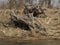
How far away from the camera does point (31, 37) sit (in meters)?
17.0

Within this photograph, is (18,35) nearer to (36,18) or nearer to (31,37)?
(31,37)

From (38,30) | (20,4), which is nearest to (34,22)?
(38,30)

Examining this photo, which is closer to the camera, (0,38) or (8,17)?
(0,38)

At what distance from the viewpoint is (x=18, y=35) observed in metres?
17.2

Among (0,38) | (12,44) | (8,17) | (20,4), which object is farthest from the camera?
(20,4)

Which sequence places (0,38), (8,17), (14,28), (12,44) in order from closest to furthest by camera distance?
(12,44) → (0,38) → (14,28) → (8,17)

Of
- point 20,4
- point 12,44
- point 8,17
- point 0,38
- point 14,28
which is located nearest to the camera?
point 12,44

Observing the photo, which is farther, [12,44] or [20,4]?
[20,4]

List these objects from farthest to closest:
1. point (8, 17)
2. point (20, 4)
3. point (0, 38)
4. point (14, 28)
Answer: point (20, 4), point (8, 17), point (14, 28), point (0, 38)

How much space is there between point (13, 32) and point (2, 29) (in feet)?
2.72

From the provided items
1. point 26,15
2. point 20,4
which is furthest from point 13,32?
point 20,4

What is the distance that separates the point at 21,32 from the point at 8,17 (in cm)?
239

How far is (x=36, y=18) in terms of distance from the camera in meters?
19.0

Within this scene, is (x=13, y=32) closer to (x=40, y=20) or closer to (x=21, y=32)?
(x=21, y=32)
